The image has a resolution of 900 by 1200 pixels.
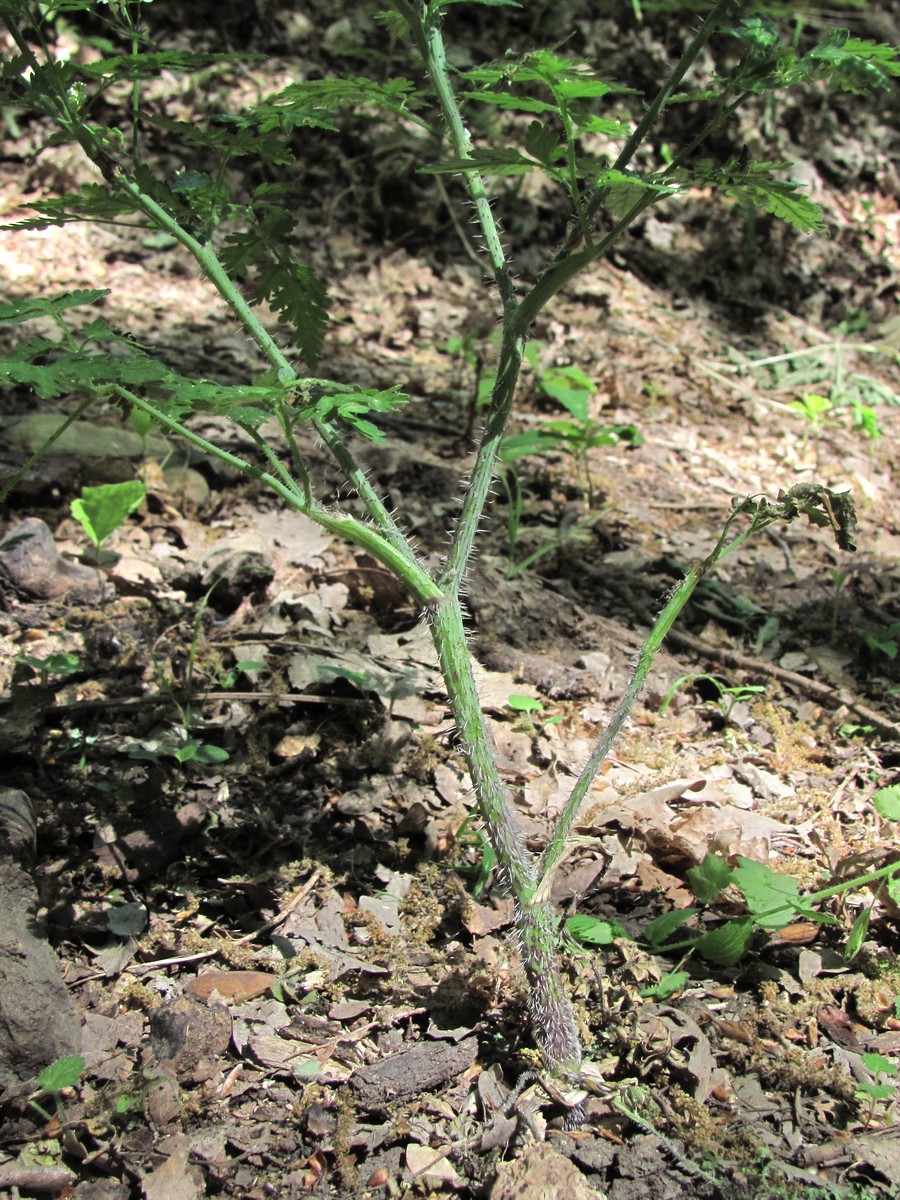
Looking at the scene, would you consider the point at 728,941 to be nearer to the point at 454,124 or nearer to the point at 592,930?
the point at 592,930

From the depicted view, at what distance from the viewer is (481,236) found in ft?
5.34

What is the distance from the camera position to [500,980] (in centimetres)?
185

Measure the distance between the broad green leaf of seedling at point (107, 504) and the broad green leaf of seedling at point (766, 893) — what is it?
1921 mm

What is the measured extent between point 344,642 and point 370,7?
13.1 ft

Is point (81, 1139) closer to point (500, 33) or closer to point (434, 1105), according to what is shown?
point (434, 1105)

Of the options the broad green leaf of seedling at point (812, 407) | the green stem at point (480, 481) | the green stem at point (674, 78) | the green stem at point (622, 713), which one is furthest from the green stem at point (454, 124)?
the broad green leaf of seedling at point (812, 407)

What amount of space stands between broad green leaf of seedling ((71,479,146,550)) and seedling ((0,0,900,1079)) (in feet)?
3.52

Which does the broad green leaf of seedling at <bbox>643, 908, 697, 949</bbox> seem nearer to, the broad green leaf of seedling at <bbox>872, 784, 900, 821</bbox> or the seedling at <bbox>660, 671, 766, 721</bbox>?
the broad green leaf of seedling at <bbox>872, 784, 900, 821</bbox>

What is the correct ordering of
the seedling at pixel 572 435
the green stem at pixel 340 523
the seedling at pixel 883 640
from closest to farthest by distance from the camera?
the green stem at pixel 340 523 < the seedling at pixel 883 640 < the seedling at pixel 572 435

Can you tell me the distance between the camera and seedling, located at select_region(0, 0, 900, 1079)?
134 centimetres

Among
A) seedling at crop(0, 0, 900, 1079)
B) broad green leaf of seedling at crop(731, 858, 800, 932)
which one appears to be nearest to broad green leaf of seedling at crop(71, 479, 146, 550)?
seedling at crop(0, 0, 900, 1079)

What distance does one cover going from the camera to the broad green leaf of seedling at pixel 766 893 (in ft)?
6.01

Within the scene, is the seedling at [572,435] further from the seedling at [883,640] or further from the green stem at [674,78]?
the green stem at [674,78]

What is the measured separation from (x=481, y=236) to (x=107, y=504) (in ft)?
5.12
